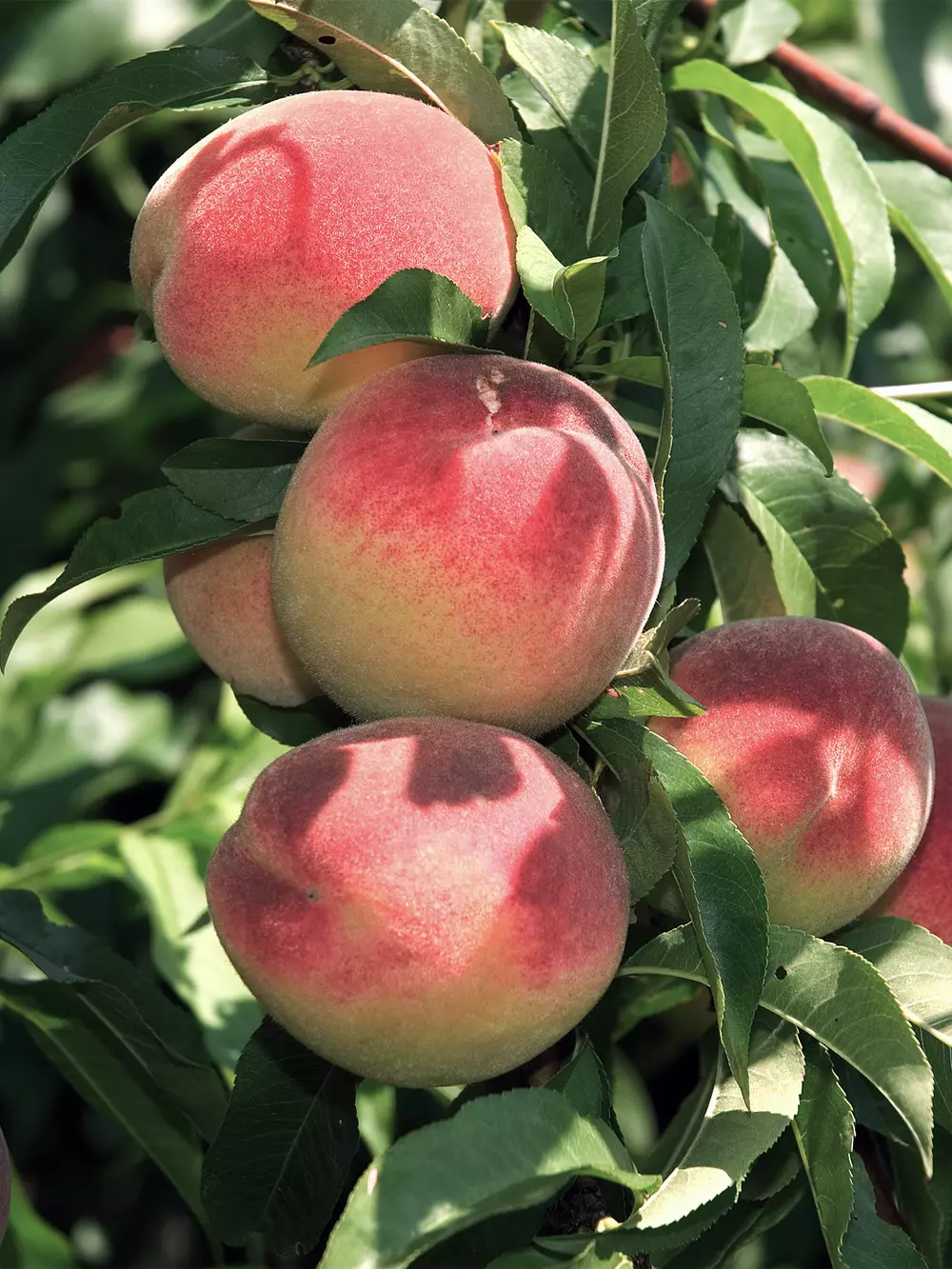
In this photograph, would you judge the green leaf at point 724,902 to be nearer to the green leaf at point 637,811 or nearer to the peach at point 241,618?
the green leaf at point 637,811

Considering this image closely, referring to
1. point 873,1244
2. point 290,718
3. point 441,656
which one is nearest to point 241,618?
point 290,718

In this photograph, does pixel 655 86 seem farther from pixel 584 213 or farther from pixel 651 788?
pixel 651 788

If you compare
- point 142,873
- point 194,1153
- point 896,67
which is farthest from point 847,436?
point 194,1153

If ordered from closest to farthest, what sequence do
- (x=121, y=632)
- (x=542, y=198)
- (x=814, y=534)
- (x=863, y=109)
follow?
(x=542, y=198)
(x=814, y=534)
(x=863, y=109)
(x=121, y=632)

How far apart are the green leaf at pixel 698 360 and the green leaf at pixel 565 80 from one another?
91 millimetres

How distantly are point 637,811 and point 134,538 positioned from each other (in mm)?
385

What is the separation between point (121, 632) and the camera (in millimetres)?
1874

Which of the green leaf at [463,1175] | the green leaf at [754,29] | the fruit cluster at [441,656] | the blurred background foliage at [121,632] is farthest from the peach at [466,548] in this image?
the green leaf at [754,29]

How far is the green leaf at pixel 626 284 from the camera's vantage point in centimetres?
103

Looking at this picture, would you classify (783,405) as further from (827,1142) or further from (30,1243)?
(30,1243)

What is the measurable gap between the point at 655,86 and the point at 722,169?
46 centimetres

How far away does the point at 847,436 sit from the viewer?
2.56 meters

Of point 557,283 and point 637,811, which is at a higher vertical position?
point 557,283

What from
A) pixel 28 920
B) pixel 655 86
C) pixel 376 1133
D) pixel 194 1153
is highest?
pixel 655 86
